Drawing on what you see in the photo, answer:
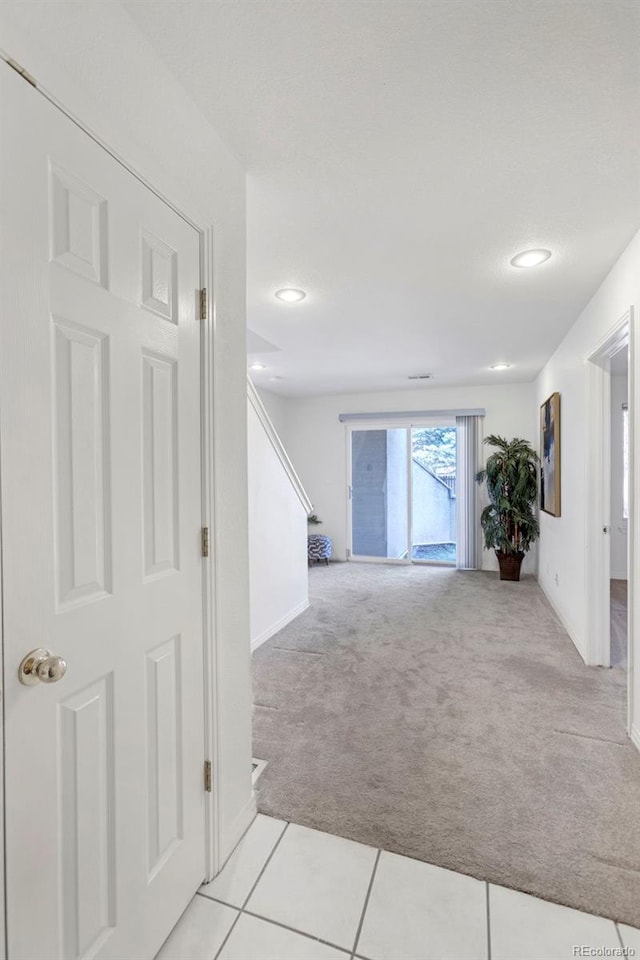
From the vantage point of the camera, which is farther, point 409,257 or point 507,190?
point 409,257

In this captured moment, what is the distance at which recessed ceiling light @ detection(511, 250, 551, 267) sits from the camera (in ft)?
7.67

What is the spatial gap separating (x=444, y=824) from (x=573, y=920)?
1.45ft

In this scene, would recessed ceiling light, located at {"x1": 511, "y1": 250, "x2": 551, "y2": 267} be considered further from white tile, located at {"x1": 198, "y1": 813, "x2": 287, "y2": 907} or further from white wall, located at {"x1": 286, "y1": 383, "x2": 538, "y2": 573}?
white wall, located at {"x1": 286, "y1": 383, "x2": 538, "y2": 573}

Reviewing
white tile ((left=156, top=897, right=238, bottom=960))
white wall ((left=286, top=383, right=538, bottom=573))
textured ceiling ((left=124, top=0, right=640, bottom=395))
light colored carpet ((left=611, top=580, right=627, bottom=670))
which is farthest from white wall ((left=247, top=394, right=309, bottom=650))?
white wall ((left=286, top=383, right=538, bottom=573))

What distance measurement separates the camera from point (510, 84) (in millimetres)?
1313

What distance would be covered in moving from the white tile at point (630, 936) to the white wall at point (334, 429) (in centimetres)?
486

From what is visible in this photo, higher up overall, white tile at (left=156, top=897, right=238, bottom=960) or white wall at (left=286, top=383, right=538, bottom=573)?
white wall at (left=286, top=383, right=538, bottom=573)

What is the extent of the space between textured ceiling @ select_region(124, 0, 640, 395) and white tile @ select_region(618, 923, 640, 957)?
7.84ft

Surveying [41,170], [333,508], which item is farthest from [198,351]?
[333,508]

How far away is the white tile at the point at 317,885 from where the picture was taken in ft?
4.23

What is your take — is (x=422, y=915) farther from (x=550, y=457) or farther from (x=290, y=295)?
(x=550, y=457)

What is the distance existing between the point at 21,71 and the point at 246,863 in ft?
6.98

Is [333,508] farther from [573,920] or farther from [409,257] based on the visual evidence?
[573,920]

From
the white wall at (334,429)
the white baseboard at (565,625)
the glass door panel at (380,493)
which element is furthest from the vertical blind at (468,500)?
the white baseboard at (565,625)
